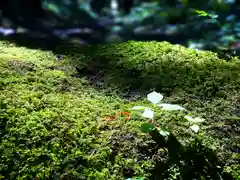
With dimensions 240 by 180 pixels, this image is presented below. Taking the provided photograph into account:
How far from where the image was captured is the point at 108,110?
6.63 ft

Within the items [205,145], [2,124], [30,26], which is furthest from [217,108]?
[30,26]

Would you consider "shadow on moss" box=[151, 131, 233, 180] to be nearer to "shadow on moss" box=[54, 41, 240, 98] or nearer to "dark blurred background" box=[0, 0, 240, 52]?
"shadow on moss" box=[54, 41, 240, 98]

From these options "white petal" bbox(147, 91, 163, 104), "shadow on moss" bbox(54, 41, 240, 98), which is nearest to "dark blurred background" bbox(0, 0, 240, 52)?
"shadow on moss" bbox(54, 41, 240, 98)

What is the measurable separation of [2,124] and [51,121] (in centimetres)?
28

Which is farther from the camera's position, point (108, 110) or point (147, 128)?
point (108, 110)

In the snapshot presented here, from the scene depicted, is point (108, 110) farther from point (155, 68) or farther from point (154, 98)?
point (155, 68)

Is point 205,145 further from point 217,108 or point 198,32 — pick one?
point 198,32

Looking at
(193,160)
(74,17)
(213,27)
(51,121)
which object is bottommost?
(74,17)

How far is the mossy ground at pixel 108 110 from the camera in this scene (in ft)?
5.33

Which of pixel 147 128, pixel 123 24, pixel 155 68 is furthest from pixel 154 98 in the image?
pixel 123 24

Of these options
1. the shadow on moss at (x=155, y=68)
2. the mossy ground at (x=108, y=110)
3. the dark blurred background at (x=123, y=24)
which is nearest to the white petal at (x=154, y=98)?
the mossy ground at (x=108, y=110)

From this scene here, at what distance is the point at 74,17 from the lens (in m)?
12.8

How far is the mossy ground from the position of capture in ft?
5.33

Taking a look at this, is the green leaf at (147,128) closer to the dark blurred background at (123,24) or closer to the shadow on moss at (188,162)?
the shadow on moss at (188,162)
